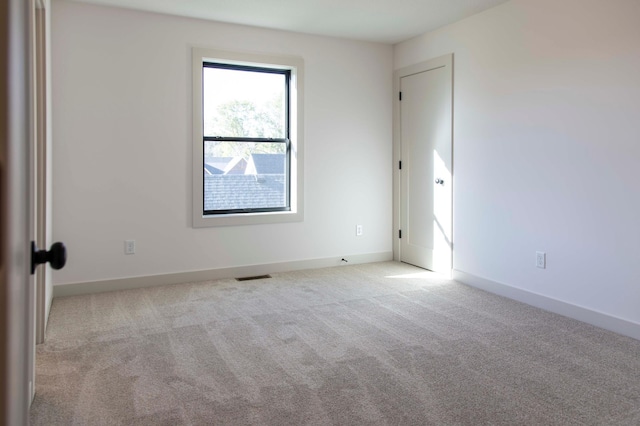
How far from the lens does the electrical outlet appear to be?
4.40 metres

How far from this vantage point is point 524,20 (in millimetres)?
3898

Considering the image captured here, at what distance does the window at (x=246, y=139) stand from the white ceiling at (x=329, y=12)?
0.37 metres

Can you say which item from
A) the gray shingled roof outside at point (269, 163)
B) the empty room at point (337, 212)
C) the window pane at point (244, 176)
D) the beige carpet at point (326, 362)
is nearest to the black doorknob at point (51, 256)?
the empty room at point (337, 212)

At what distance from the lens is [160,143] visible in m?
4.48

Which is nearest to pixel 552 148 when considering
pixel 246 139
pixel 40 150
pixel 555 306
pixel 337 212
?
pixel 555 306

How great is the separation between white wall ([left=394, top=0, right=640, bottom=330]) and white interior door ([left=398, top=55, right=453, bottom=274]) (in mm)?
168

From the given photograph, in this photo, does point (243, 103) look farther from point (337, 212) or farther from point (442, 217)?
point (442, 217)

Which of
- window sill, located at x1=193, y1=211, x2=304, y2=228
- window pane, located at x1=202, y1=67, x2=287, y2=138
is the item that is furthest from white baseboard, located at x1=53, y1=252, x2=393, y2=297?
window pane, located at x1=202, y1=67, x2=287, y2=138

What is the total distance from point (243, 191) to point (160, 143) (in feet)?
3.06

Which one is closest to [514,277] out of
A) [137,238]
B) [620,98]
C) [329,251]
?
[620,98]

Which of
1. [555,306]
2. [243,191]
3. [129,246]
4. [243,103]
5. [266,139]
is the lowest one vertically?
[555,306]

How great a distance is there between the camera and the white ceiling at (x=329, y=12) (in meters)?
4.10

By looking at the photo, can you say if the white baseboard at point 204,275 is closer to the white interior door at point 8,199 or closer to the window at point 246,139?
the window at point 246,139

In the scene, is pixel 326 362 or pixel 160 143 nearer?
pixel 326 362
